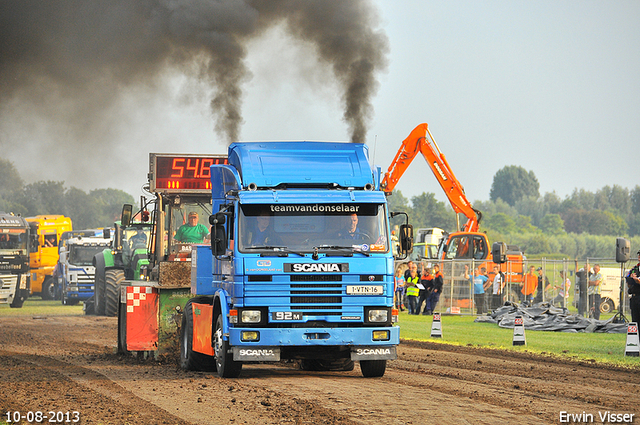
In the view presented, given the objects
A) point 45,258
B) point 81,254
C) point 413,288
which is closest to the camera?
point 413,288

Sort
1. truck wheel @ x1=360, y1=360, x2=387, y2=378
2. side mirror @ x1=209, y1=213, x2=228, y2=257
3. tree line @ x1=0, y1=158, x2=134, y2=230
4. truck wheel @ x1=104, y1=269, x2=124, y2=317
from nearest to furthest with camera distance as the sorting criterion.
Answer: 1. side mirror @ x1=209, y1=213, x2=228, y2=257
2. truck wheel @ x1=360, y1=360, x2=387, y2=378
3. truck wheel @ x1=104, y1=269, x2=124, y2=317
4. tree line @ x1=0, y1=158, x2=134, y2=230

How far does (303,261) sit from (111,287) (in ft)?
65.5

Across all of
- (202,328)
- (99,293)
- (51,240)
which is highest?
(51,240)

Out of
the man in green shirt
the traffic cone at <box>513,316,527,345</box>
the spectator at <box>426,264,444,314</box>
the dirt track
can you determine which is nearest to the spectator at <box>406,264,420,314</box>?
the spectator at <box>426,264,444,314</box>

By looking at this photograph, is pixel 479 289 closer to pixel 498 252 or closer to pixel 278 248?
pixel 498 252

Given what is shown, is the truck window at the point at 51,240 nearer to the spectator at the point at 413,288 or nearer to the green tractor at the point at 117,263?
the green tractor at the point at 117,263

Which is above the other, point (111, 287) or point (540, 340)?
point (111, 287)

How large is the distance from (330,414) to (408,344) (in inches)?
441

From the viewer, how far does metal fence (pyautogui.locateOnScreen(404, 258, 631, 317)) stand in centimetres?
3073

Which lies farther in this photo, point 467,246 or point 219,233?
point 467,246

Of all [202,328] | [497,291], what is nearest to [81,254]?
[497,291]

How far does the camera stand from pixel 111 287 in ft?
100

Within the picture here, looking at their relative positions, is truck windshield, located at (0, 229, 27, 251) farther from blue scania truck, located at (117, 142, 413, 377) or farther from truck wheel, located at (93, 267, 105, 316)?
blue scania truck, located at (117, 142, 413, 377)

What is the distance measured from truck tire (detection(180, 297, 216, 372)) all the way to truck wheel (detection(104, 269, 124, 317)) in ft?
52.4
